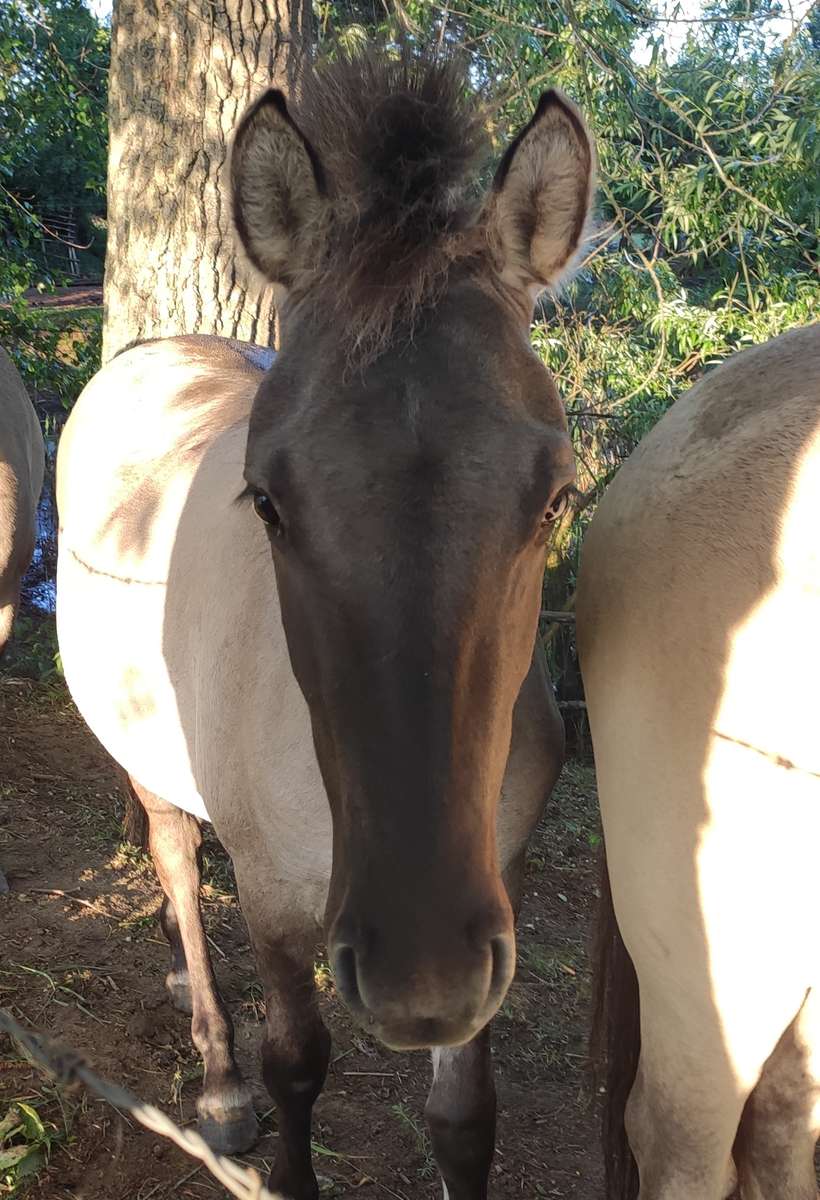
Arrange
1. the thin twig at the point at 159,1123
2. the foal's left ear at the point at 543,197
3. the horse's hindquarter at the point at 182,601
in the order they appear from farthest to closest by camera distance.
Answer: the horse's hindquarter at the point at 182,601, the foal's left ear at the point at 543,197, the thin twig at the point at 159,1123

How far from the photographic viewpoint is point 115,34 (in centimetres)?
430

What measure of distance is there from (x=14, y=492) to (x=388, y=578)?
3.22m

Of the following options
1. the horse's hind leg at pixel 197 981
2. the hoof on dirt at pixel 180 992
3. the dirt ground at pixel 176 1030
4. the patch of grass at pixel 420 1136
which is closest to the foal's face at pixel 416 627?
the dirt ground at pixel 176 1030

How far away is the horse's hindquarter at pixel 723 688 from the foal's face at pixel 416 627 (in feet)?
0.93

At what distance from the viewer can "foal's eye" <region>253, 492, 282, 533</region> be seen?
5.29ft

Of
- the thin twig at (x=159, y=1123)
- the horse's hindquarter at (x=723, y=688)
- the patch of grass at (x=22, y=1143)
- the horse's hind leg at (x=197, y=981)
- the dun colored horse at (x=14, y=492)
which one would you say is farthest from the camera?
the dun colored horse at (x=14, y=492)

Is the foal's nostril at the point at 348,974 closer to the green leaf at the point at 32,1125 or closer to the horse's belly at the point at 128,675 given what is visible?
the horse's belly at the point at 128,675

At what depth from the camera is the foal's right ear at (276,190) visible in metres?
1.71

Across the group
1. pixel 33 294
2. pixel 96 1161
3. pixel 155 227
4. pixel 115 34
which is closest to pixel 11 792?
pixel 96 1161

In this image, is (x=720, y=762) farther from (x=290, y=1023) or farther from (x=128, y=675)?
(x=128, y=675)

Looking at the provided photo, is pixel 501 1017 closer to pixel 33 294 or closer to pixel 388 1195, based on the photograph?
pixel 388 1195

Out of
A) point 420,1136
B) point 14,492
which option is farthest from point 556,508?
point 14,492

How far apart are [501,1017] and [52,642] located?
4.38m

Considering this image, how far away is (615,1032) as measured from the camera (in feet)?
7.21
